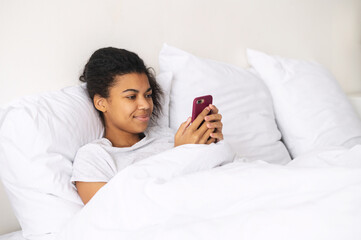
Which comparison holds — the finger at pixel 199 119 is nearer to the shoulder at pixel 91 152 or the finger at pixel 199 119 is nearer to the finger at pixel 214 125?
the finger at pixel 214 125

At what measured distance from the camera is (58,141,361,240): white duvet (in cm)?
55

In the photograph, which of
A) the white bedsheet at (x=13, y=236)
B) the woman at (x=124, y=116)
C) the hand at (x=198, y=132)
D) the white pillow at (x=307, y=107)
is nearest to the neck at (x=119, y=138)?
the woman at (x=124, y=116)

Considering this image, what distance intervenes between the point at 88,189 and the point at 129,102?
1.05 feet

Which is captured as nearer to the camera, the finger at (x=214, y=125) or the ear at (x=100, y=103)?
the finger at (x=214, y=125)

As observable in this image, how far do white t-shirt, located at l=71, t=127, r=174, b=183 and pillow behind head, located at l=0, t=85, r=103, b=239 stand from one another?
5cm

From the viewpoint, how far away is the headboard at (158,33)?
1074 millimetres

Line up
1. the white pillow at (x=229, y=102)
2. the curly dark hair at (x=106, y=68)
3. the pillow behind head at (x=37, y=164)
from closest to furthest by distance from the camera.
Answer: the pillow behind head at (x=37, y=164) → the curly dark hair at (x=106, y=68) → the white pillow at (x=229, y=102)

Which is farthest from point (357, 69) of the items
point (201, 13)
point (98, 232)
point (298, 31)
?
point (98, 232)

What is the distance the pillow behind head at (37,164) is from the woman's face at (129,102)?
0.17 metres

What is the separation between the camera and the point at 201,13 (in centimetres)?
152

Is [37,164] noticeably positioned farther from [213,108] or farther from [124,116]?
[213,108]

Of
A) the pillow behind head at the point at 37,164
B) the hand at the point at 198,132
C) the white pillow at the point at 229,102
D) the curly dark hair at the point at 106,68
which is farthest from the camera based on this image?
the white pillow at the point at 229,102

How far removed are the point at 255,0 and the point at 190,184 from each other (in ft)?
4.39

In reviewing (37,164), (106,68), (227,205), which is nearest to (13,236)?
(37,164)
